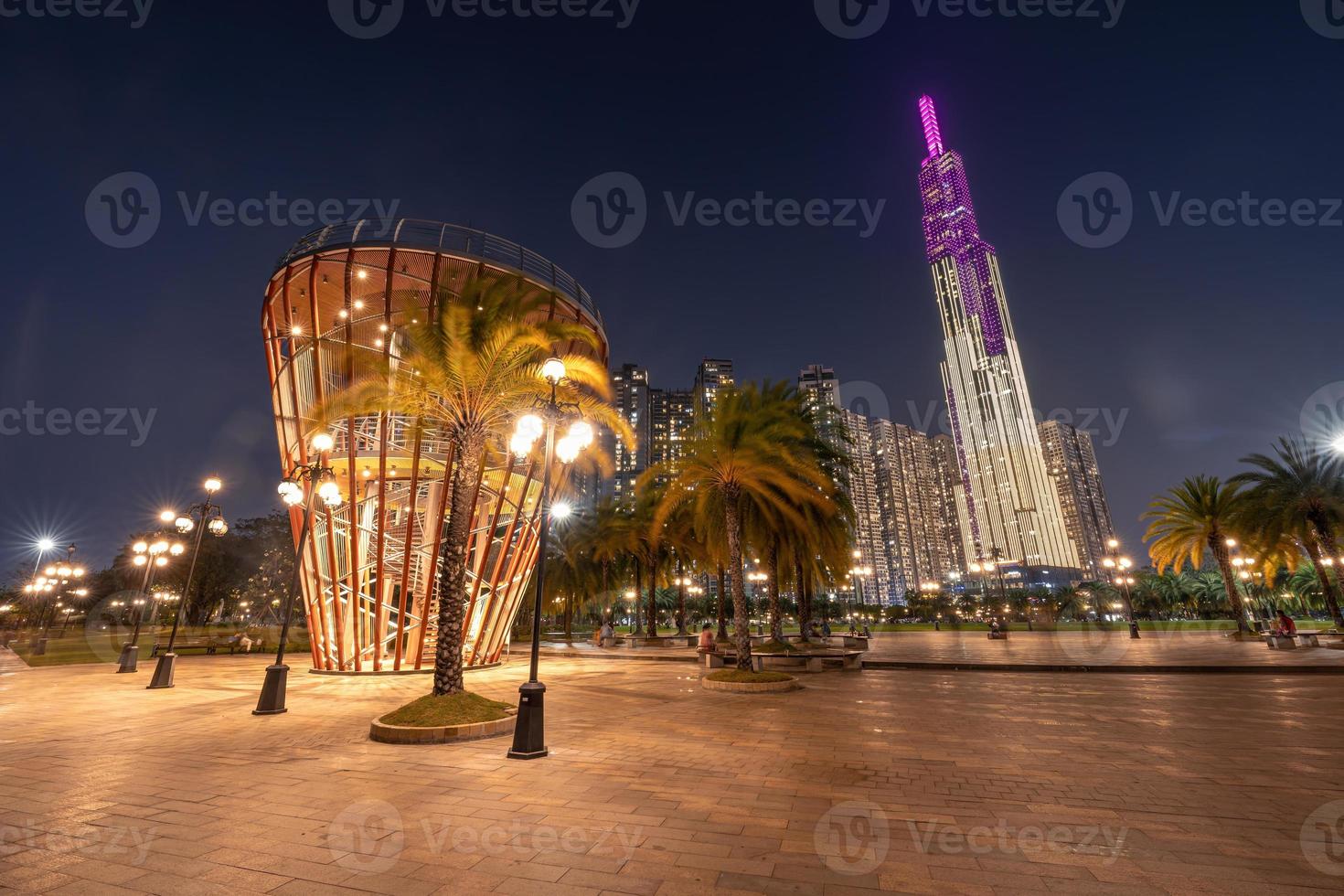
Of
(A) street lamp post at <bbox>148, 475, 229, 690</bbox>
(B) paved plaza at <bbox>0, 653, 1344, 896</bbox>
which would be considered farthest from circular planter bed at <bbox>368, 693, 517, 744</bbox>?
(A) street lamp post at <bbox>148, 475, 229, 690</bbox>

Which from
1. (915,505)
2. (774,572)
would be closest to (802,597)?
(774,572)

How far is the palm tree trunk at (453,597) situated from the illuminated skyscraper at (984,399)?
542 feet

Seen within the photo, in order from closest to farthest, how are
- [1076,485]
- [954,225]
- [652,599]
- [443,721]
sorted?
[443,721] → [652,599] → [1076,485] → [954,225]

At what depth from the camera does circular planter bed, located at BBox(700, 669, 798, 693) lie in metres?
14.1

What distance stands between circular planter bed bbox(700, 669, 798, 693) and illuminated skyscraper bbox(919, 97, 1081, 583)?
157710mm

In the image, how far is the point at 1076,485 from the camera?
176750 mm

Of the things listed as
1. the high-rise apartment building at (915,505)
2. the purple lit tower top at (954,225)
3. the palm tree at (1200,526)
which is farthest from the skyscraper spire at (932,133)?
the palm tree at (1200,526)

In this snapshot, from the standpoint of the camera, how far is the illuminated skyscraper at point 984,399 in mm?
155500

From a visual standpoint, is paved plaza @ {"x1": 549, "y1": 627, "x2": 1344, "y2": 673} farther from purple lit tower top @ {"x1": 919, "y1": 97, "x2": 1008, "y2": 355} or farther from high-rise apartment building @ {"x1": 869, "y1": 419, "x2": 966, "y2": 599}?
purple lit tower top @ {"x1": 919, "y1": 97, "x2": 1008, "y2": 355}

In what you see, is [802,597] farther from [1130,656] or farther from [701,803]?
[701,803]

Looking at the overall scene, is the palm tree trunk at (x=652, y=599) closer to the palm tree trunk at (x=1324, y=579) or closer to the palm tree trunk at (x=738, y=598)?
the palm tree trunk at (x=738, y=598)

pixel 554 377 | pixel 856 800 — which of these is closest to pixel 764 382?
pixel 554 377

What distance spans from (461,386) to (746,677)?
10231 millimetres

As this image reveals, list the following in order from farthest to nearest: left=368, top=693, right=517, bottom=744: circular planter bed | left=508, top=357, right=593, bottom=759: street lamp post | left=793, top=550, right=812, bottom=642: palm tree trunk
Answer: left=793, top=550, right=812, bottom=642: palm tree trunk, left=368, top=693, right=517, bottom=744: circular planter bed, left=508, top=357, right=593, bottom=759: street lamp post
